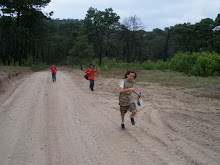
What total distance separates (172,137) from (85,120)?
2790 millimetres

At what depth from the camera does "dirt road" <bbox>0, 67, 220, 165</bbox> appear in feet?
12.7

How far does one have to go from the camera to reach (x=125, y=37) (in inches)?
1535

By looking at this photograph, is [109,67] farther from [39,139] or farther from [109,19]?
[39,139]

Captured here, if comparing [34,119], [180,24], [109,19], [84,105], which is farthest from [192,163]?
[180,24]

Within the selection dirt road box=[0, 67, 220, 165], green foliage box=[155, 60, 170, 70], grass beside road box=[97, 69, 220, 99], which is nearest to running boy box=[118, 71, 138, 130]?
dirt road box=[0, 67, 220, 165]

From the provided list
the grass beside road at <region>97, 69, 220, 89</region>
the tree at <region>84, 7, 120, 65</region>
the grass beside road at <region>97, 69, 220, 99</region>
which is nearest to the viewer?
the grass beside road at <region>97, 69, 220, 99</region>

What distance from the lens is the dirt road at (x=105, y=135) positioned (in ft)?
12.7

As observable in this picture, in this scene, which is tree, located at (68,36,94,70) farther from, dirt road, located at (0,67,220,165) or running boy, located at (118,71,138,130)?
running boy, located at (118,71,138,130)

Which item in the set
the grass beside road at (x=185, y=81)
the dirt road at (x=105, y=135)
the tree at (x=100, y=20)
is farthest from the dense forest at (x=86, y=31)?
the dirt road at (x=105, y=135)

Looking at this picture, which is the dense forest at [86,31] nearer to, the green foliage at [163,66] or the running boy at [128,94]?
the green foliage at [163,66]

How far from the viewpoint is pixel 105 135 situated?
5086 mm

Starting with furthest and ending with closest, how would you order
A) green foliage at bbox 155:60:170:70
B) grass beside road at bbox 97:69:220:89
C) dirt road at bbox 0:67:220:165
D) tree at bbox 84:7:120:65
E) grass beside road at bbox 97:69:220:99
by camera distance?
1. tree at bbox 84:7:120:65
2. green foliage at bbox 155:60:170:70
3. grass beside road at bbox 97:69:220:89
4. grass beside road at bbox 97:69:220:99
5. dirt road at bbox 0:67:220:165

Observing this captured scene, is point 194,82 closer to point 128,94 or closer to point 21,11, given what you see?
point 128,94

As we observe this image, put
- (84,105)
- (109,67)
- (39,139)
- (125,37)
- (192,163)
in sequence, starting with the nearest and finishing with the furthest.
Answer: (192,163) → (39,139) → (84,105) → (109,67) → (125,37)
